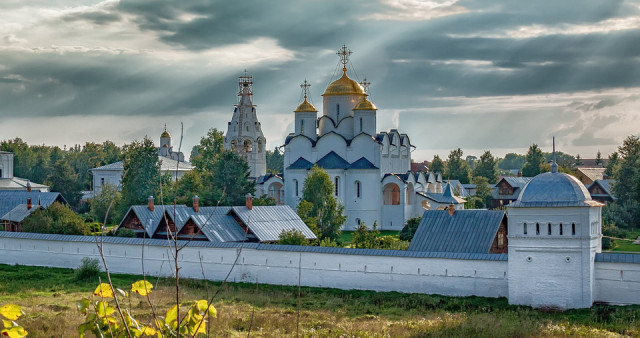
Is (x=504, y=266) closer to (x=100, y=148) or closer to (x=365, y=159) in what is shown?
(x=365, y=159)

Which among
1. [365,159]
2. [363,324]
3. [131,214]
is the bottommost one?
[363,324]

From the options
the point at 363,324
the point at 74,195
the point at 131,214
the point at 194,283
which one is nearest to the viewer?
the point at 363,324

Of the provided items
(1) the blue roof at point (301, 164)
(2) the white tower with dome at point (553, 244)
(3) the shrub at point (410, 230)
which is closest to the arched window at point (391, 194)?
(1) the blue roof at point (301, 164)

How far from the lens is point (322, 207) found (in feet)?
114

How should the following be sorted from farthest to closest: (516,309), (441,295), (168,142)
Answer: (168,142)
(441,295)
(516,309)

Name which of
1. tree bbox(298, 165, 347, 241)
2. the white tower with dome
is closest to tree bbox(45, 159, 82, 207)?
tree bbox(298, 165, 347, 241)

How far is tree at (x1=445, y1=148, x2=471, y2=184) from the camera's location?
70.6m

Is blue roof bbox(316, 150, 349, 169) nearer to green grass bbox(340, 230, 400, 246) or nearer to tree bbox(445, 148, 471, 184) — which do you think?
green grass bbox(340, 230, 400, 246)

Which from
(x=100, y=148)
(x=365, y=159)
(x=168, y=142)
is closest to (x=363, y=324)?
(x=365, y=159)

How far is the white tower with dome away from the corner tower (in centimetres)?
3435

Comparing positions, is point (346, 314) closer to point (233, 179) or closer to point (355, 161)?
point (233, 179)

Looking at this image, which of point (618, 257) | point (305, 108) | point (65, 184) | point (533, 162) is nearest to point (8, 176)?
point (65, 184)

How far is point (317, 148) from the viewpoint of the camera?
43.4 m

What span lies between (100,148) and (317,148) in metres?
59.7
